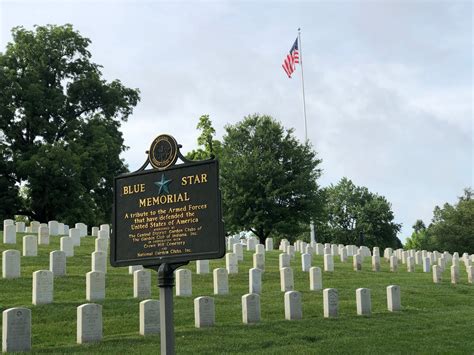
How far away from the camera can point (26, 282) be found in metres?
16.3

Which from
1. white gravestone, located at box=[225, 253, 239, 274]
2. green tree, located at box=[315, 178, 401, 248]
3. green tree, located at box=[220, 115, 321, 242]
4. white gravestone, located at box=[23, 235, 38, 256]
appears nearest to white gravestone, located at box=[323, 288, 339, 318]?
white gravestone, located at box=[225, 253, 239, 274]

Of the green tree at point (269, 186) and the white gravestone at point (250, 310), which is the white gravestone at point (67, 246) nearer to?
the white gravestone at point (250, 310)

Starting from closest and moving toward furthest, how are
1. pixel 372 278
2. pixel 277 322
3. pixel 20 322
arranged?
1. pixel 20 322
2. pixel 277 322
3. pixel 372 278

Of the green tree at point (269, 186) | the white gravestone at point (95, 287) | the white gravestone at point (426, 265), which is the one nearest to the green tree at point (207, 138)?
the green tree at point (269, 186)

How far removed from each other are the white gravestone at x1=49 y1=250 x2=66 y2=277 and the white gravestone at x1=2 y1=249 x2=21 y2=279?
0.83 metres

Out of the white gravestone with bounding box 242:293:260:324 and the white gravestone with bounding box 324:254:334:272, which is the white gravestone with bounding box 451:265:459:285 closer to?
the white gravestone with bounding box 324:254:334:272

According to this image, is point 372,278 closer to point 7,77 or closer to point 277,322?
point 277,322

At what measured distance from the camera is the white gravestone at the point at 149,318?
12359 millimetres

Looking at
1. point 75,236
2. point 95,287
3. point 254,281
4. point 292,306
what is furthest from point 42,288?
point 75,236

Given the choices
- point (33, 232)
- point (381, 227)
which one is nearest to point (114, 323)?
point (33, 232)

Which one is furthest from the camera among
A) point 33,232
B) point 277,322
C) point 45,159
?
point 45,159

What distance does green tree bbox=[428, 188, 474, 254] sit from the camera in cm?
5641

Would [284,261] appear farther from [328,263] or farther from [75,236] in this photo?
[75,236]

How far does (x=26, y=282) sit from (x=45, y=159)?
22.1 m
